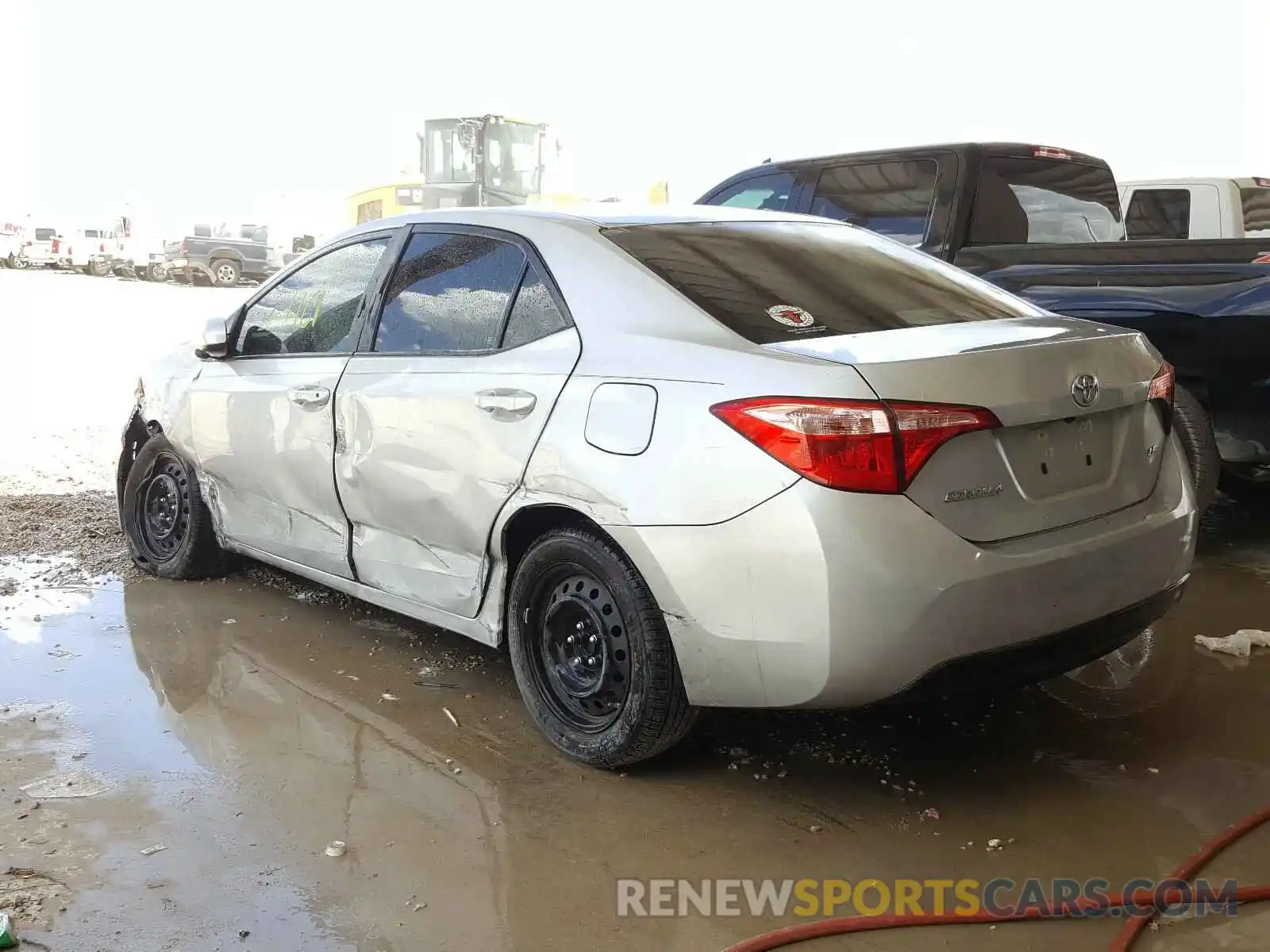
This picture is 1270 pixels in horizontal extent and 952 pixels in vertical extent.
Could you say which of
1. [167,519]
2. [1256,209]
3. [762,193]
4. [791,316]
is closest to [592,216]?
[791,316]

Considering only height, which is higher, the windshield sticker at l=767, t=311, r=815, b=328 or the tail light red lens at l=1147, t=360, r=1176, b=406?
the windshield sticker at l=767, t=311, r=815, b=328

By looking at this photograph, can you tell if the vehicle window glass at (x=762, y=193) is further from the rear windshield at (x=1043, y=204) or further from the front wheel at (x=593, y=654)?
the front wheel at (x=593, y=654)

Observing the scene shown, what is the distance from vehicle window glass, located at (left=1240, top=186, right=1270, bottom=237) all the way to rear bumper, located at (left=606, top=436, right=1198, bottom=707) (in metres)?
6.79

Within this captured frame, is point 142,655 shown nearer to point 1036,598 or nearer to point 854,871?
point 854,871

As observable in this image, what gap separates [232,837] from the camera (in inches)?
117

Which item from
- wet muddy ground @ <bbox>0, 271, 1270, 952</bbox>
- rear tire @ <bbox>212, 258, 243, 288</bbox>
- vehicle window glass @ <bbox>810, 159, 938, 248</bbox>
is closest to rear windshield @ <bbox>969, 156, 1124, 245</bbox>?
vehicle window glass @ <bbox>810, 159, 938, 248</bbox>

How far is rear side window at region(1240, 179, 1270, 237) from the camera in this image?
8672 millimetres

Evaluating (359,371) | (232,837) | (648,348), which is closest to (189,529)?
(359,371)

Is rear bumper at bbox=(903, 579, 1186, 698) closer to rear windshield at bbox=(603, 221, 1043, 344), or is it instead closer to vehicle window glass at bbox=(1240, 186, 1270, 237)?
rear windshield at bbox=(603, 221, 1043, 344)

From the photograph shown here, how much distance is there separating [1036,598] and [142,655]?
3172mm

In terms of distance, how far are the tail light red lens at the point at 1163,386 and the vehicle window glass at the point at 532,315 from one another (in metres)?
1.62

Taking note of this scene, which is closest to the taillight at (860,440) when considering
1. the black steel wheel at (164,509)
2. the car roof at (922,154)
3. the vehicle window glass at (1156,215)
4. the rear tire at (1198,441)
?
the rear tire at (1198,441)

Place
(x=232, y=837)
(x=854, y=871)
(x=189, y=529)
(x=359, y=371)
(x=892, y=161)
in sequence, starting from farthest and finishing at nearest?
(x=892, y=161), (x=189, y=529), (x=359, y=371), (x=232, y=837), (x=854, y=871)

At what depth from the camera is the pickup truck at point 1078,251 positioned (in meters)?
5.05
